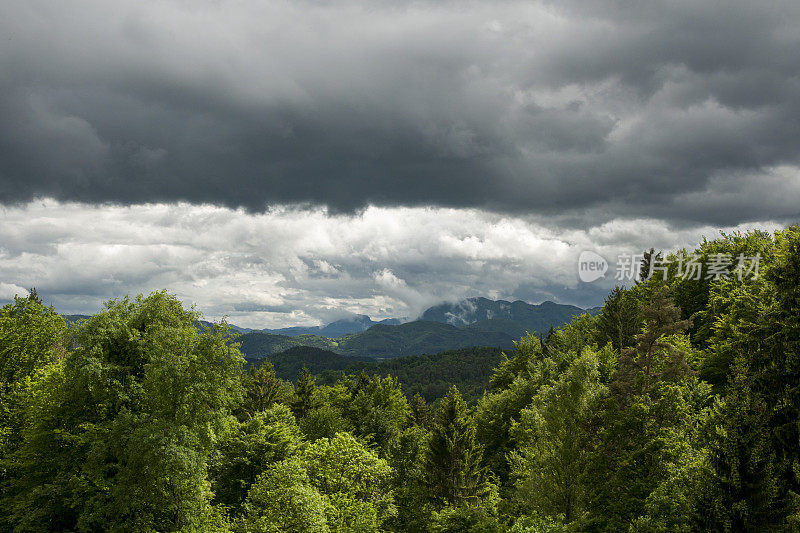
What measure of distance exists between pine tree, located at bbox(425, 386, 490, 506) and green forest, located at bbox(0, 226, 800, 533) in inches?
4.7

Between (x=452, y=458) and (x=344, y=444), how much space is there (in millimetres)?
9647

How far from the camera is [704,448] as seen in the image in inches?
848

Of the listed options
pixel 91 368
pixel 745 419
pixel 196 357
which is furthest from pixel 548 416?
pixel 91 368

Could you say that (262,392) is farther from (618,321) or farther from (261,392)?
(618,321)

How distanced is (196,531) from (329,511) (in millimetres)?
8156

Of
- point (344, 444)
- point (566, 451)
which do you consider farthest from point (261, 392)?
point (566, 451)

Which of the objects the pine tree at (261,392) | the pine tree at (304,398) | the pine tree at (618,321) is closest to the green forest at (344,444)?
the pine tree at (618,321)

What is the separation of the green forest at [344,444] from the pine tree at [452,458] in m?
0.12

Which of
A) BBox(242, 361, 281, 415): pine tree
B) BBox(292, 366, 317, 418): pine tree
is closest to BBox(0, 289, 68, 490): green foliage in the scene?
BBox(242, 361, 281, 415): pine tree

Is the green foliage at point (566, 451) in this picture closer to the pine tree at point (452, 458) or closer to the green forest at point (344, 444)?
the green forest at point (344, 444)

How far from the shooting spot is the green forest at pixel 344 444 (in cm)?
1931

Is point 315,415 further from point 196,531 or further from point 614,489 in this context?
point 614,489

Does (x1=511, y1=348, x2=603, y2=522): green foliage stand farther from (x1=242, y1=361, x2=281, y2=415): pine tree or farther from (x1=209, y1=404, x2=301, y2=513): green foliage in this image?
(x1=242, y1=361, x2=281, y2=415): pine tree

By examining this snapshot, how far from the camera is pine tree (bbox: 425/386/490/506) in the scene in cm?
3647
